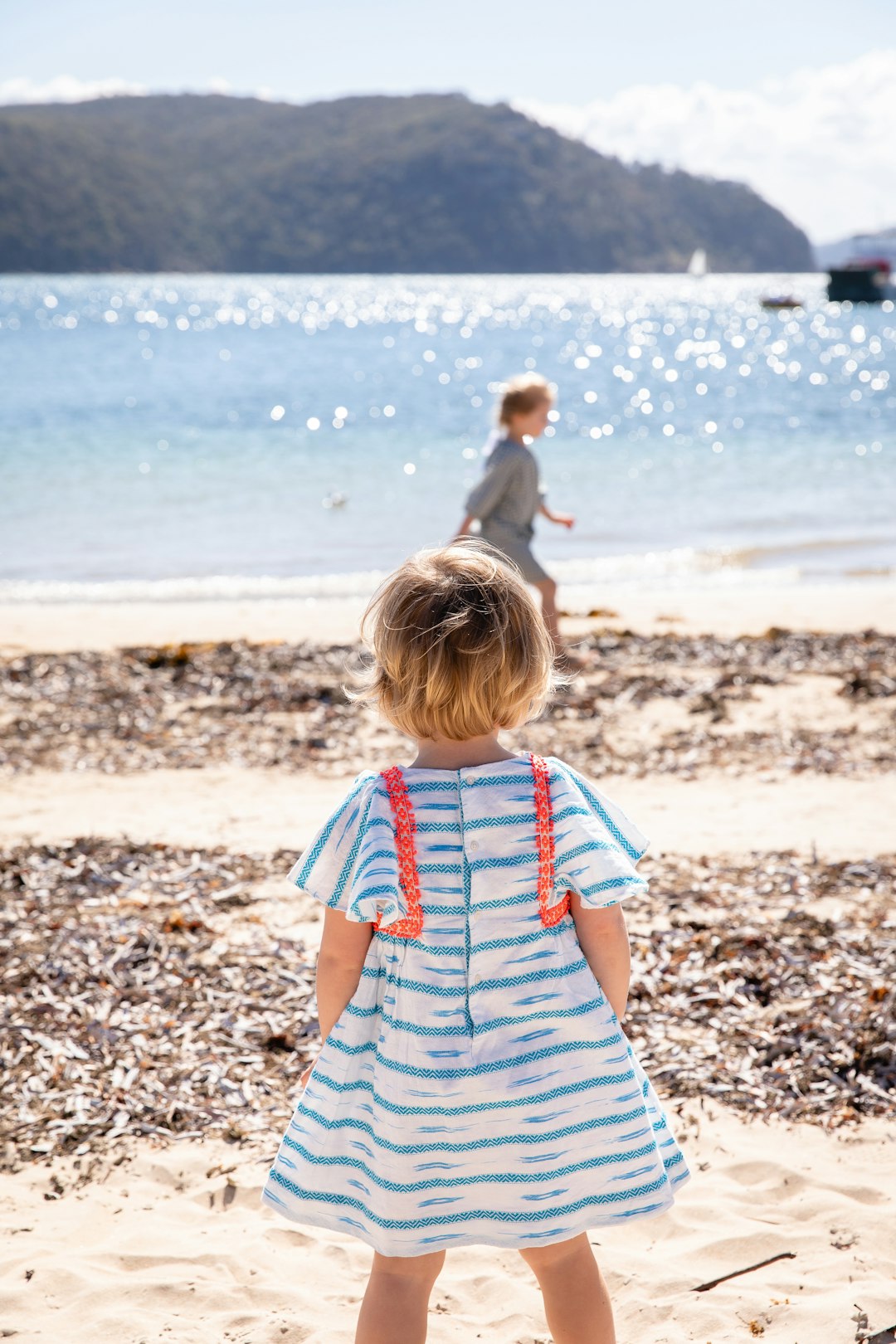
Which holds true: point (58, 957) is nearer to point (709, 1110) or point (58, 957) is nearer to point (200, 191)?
point (709, 1110)

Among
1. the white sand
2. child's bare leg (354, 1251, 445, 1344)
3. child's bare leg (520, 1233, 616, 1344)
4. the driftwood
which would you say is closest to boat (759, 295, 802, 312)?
the white sand

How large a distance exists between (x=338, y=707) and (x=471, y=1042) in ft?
18.7

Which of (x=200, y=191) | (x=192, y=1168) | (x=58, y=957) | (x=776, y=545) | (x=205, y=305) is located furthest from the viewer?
(x=200, y=191)

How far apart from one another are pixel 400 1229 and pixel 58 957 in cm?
274

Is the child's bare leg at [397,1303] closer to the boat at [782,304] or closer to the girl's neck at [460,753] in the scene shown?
the girl's neck at [460,753]

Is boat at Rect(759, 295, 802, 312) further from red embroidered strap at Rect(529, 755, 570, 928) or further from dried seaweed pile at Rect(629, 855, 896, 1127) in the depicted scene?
red embroidered strap at Rect(529, 755, 570, 928)

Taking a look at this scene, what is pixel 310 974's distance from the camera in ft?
14.1

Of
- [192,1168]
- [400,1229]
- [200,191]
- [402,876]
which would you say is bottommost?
[192,1168]

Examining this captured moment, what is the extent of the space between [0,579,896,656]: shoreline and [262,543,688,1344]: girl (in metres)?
7.51

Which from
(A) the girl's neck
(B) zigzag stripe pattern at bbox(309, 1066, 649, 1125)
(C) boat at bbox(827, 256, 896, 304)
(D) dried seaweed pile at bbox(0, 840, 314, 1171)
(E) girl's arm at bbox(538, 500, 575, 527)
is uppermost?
(C) boat at bbox(827, 256, 896, 304)

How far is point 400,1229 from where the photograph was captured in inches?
80.5

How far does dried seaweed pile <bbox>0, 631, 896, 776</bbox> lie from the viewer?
22.6 ft

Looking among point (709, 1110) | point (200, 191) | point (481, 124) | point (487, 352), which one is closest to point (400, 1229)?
point (709, 1110)

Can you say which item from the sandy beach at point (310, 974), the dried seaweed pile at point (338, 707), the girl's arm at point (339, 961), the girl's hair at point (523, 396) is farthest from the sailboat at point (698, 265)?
the girl's arm at point (339, 961)
